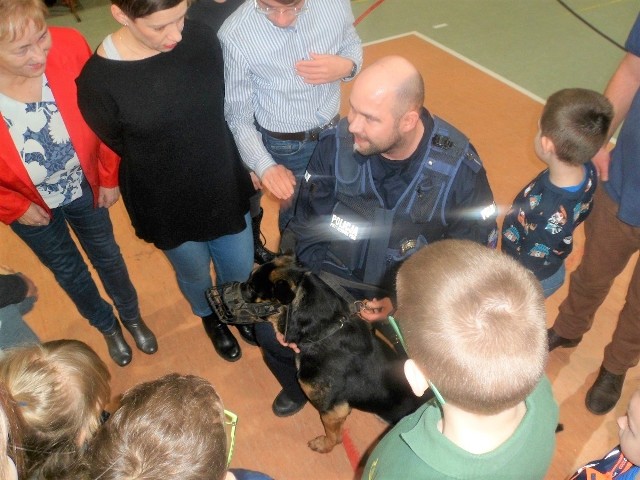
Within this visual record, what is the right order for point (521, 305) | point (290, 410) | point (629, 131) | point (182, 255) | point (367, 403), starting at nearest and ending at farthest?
point (521, 305) → point (629, 131) → point (367, 403) → point (182, 255) → point (290, 410)

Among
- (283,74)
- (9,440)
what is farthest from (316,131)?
(9,440)

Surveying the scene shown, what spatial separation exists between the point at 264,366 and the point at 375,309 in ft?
3.59

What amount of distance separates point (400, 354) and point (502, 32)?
5749 mm

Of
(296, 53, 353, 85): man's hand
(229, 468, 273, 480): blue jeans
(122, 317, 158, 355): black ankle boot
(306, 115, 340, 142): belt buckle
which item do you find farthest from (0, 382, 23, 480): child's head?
(122, 317, 158, 355): black ankle boot

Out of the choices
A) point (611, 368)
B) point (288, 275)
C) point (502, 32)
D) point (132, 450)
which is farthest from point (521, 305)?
point (502, 32)

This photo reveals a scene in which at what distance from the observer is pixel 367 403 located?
248 centimetres

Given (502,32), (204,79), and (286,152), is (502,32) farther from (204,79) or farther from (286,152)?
Result: (204,79)

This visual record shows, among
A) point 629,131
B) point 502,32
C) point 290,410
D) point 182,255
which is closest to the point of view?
point 629,131

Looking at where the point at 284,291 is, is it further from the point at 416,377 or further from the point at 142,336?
the point at 142,336

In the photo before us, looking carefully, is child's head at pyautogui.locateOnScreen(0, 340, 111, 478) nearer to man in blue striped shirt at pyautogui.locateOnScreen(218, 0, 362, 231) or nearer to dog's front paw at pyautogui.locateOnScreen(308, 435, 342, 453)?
man in blue striped shirt at pyautogui.locateOnScreen(218, 0, 362, 231)

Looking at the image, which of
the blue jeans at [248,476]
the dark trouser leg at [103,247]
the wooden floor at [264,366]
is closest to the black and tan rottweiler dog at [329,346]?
the wooden floor at [264,366]

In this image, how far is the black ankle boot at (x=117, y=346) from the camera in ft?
10.8

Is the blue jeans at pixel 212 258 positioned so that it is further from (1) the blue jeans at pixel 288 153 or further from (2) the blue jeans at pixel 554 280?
(2) the blue jeans at pixel 554 280

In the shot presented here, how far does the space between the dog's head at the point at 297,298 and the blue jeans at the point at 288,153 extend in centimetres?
51
